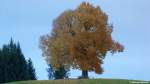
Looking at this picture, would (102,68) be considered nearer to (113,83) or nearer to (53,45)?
(53,45)

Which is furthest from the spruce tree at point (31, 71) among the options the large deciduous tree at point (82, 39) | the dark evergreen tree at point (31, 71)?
the large deciduous tree at point (82, 39)

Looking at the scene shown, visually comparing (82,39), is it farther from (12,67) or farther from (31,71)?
(31,71)

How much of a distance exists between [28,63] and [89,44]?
117ft

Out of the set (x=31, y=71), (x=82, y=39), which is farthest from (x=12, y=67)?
(x=82, y=39)

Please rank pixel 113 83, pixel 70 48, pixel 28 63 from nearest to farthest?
pixel 113 83 < pixel 70 48 < pixel 28 63

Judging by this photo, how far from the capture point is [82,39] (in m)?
97.0

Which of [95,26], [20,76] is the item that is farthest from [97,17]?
[20,76]

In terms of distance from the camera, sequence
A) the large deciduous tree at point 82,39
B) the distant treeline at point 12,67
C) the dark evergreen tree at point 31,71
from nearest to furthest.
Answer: the large deciduous tree at point 82,39
the distant treeline at point 12,67
the dark evergreen tree at point 31,71

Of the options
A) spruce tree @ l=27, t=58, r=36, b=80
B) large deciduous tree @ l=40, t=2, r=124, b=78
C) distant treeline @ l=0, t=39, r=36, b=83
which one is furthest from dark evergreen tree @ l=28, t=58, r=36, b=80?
large deciduous tree @ l=40, t=2, r=124, b=78

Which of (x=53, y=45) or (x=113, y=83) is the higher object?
(x=53, y=45)

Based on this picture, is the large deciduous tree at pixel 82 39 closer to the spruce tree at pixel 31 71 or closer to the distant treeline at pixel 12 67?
the distant treeline at pixel 12 67

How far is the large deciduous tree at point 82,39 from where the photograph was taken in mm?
97312

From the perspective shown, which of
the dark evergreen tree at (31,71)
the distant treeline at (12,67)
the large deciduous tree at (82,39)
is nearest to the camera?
the large deciduous tree at (82,39)

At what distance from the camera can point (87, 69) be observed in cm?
9781
